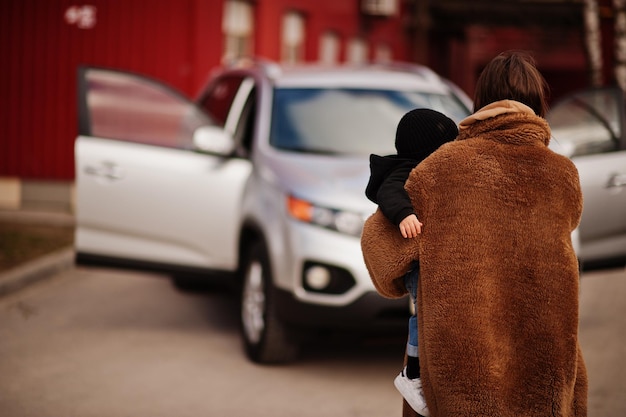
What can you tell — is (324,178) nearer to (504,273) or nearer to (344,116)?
(344,116)

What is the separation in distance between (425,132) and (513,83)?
1.09ft

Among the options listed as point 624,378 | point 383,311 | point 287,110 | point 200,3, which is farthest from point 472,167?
point 200,3

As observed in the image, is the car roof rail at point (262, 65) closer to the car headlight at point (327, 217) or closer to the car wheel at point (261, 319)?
the car wheel at point (261, 319)

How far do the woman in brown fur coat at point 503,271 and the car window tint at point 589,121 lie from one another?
175 inches

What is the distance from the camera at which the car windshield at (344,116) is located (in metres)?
6.80

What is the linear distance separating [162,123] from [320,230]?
6.70 ft

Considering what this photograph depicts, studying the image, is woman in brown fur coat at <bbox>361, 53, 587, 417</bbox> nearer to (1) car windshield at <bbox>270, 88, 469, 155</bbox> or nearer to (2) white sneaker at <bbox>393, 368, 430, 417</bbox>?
(2) white sneaker at <bbox>393, 368, 430, 417</bbox>

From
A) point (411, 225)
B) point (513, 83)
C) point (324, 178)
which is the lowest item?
point (324, 178)

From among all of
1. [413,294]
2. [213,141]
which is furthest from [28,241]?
[413,294]

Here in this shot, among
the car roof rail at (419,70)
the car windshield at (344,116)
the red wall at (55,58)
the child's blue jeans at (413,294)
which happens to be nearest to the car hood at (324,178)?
the car windshield at (344,116)

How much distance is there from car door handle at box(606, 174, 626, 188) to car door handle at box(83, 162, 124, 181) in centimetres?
340

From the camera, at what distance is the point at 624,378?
6.05 metres

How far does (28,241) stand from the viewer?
34.1 ft

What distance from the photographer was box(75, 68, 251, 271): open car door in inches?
269
